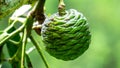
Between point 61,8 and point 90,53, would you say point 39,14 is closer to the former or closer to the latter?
point 61,8

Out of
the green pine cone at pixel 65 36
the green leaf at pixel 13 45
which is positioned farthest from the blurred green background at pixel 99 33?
the green pine cone at pixel 65 36

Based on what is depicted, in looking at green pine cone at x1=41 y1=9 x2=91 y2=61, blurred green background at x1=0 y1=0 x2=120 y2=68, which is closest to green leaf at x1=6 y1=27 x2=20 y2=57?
green pine cone at x1=41 y1=9 x2=91 y2=61

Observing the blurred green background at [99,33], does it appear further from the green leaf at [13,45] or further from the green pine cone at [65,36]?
the green pine cone at [65,36]

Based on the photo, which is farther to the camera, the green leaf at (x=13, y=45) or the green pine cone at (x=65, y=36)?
the green leaf at (x=13, y=45)

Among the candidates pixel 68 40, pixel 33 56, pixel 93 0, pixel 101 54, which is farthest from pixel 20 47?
pixel 93 0

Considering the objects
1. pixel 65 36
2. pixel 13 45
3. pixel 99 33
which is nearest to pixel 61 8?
pixel 65 36

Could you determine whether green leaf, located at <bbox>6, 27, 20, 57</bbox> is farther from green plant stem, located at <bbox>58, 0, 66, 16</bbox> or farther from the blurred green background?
the blurred green background
